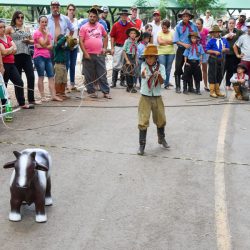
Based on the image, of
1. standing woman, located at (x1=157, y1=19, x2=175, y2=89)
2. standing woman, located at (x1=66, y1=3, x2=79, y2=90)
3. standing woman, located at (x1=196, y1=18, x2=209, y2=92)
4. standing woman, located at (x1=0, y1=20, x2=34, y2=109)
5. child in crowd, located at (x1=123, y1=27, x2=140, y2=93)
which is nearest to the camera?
standing woman, located at (x1=0, y1=20, x2=34, y2=109)

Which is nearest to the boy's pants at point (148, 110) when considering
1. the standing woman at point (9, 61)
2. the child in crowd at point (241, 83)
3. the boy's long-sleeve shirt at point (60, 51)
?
the standing woman at point (9, 61)

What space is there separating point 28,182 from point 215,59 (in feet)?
29.4

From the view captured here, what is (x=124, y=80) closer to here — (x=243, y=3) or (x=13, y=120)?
(x=13, y=120)

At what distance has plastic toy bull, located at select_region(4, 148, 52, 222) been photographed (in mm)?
4742

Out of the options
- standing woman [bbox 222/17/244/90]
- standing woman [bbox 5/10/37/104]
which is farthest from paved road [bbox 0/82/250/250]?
standing woman [bbox 222/17/244/90]

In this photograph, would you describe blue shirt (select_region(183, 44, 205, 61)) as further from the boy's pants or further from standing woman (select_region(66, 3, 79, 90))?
the boy's pants

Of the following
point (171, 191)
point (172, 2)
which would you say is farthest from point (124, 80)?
point (172, 2)

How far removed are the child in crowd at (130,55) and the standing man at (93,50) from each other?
1010mm

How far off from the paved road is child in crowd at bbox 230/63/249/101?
2.06m

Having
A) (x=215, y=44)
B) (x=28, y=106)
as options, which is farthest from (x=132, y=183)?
(x=215, y=44)

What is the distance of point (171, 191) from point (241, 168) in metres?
1.50

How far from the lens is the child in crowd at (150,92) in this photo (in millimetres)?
7402

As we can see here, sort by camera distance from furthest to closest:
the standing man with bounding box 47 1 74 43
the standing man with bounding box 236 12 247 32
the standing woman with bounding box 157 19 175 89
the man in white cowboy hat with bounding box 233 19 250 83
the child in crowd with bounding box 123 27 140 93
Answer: the standing man with bounding box 236 12 247 32 < the standing woman with bounding box 157 19 175 89 < the man in white cowboy hat with bounding box 233 19 250 83 < the child in crowd with bounding box 123 27 140 93 < the standing man with bounding box 47 1 74 43

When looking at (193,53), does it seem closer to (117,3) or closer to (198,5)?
(117,3)
